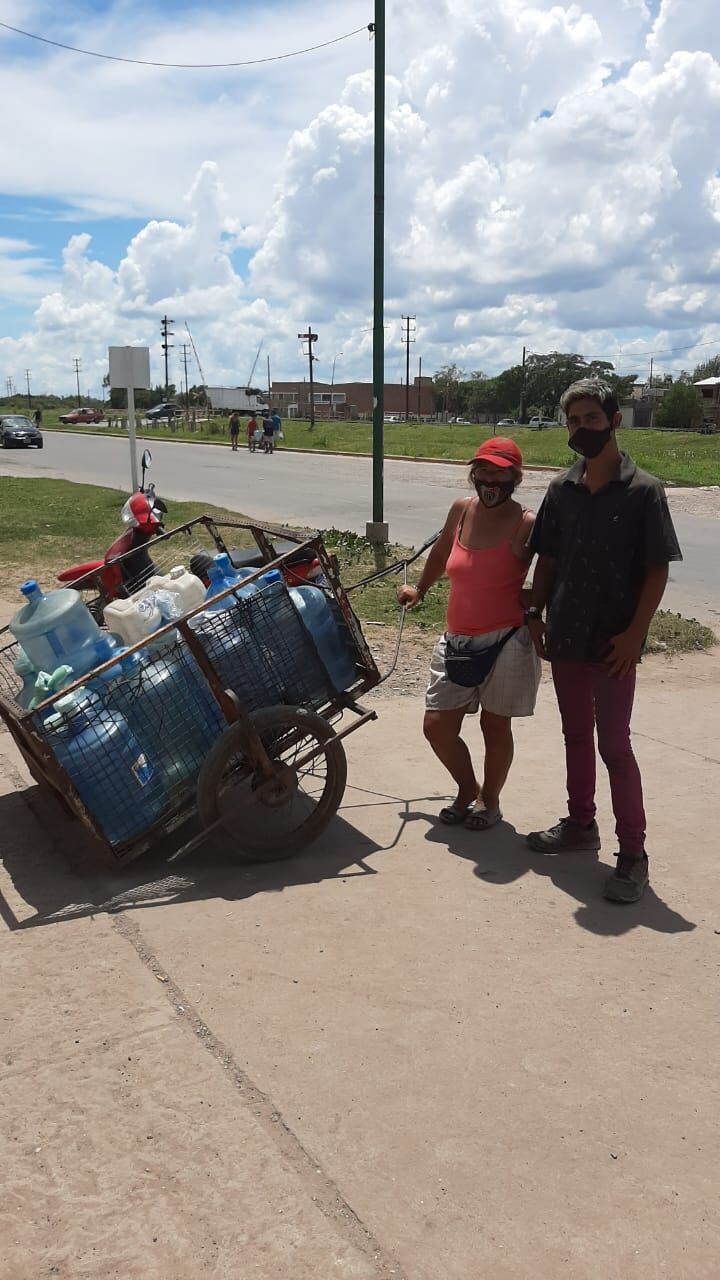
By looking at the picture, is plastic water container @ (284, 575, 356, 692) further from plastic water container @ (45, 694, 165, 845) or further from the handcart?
plastic water container @ (45, 694, 165, 845)

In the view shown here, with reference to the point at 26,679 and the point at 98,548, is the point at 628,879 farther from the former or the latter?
the point at 98,548

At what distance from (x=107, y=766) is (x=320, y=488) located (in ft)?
59.0

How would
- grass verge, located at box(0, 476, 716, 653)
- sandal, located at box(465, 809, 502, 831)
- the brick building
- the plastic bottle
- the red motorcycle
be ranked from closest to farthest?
the plastic bottle → sandal, located at box(465, 809, 502, 831) → the red motorcycle → grass verge, located at box(0, 476, 716, 653) → the brick building

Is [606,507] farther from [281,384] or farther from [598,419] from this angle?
[281,384]

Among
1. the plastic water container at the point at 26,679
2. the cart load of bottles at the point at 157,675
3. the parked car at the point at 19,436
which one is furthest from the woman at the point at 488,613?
the parked car at the point at 19,436

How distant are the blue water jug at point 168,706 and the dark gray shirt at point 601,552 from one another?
132 centimetres

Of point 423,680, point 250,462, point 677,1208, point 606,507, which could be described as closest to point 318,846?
point 606,507

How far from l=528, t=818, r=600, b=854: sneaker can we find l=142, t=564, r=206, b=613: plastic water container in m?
1.69

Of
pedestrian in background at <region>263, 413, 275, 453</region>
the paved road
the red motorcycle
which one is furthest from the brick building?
the red motorcycle

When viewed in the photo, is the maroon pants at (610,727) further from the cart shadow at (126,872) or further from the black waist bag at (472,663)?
the cart shadow at (126,872)

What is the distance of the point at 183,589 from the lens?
4.28 metres

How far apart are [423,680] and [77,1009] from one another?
164 inches

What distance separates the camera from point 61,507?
1662 cm

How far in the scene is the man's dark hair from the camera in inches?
145
